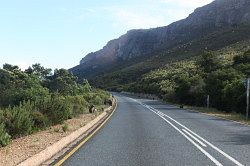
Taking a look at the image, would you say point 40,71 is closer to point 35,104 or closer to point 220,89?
point 220,89

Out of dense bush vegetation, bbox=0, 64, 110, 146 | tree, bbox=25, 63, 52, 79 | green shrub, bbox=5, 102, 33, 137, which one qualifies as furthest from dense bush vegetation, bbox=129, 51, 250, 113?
green shrub, bbox=5, 102, 33, 137

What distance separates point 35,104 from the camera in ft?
81.7

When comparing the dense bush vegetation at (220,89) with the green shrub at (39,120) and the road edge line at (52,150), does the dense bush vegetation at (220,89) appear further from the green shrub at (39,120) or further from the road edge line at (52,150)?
the road edge line at (52,150)

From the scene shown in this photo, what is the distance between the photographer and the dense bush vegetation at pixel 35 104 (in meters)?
18.3

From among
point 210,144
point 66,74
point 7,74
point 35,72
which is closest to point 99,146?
point 210,144

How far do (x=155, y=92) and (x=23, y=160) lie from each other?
9224 centimetres

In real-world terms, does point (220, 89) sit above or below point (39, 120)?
above

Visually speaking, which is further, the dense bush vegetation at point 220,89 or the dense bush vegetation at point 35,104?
the dense bush vegetation at point 220,89

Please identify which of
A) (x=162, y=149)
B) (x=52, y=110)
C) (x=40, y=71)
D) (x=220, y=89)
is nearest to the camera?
(x=162, y=149)

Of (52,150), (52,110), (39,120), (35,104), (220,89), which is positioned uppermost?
(220,89)

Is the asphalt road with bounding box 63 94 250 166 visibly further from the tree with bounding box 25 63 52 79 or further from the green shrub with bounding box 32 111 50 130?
the tree with bounding box 25 63 52 79

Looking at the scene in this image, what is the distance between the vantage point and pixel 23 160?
11008 millimetres

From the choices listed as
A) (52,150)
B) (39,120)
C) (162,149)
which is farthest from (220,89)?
(52,150)

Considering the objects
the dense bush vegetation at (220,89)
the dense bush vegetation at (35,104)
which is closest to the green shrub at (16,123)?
the dense bush vegetation at (35,104)
